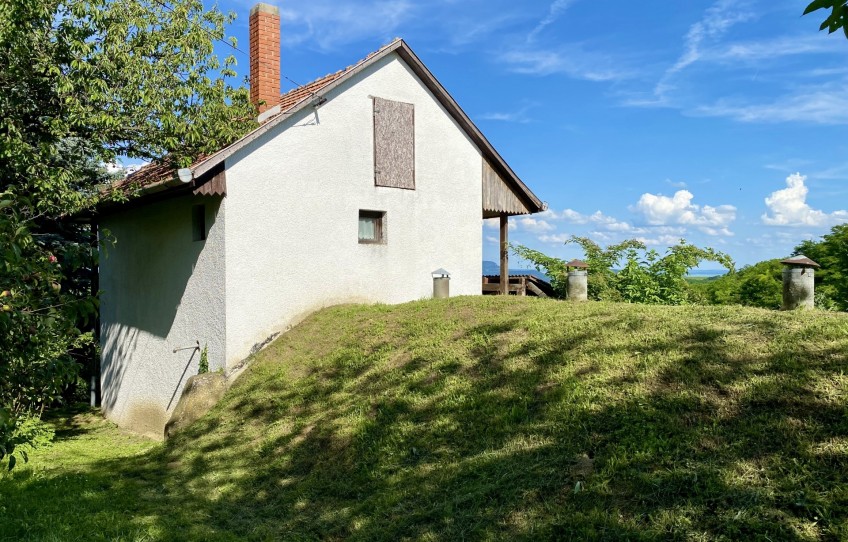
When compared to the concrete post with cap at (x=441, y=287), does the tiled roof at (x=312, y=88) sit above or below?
above

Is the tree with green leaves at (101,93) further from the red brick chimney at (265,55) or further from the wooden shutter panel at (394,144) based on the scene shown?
the wooden shutter panel at (394,144)

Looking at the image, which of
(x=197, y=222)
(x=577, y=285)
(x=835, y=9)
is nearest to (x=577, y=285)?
(x=577, y=285)

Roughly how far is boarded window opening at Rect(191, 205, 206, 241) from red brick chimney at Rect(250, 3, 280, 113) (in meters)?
2.38

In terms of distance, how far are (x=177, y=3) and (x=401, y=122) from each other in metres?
4.69

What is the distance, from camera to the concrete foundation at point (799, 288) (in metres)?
8.12

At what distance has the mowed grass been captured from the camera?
432cm

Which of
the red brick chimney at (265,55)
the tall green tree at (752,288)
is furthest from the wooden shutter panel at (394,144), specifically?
the tall green tree at (752,288)

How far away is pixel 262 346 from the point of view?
1066 cm

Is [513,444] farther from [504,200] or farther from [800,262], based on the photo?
[504,200]

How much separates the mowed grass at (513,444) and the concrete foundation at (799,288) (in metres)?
1.36

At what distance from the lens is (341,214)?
38.4 ft

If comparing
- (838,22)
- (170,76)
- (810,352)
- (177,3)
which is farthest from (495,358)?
(177,3)

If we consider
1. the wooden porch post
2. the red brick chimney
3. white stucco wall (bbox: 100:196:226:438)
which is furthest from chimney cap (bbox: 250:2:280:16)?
the wooden porch post

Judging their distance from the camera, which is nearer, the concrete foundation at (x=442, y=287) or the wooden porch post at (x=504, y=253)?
the concrete foundation at (x=442, y=287)
